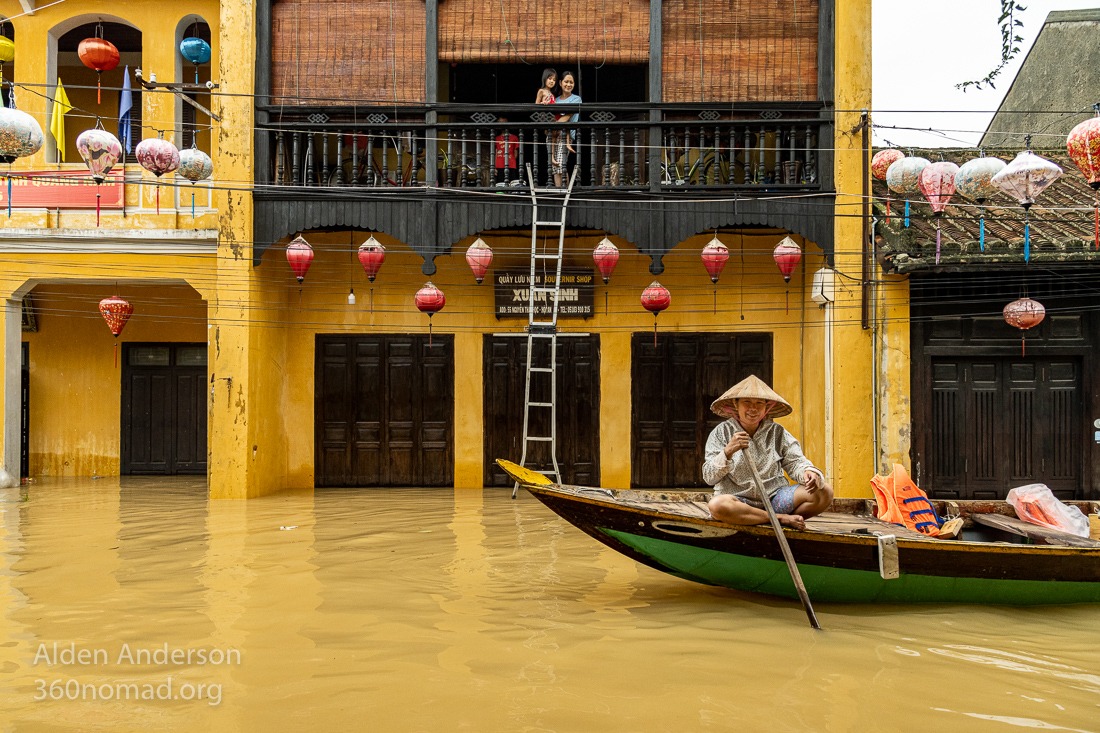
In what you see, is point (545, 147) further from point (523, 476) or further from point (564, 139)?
point (523, 476)

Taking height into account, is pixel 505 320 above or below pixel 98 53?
below

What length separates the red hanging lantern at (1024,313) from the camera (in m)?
9.95

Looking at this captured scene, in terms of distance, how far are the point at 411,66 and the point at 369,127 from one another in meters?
0.94

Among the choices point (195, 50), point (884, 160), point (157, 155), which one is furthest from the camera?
point (195, 50)

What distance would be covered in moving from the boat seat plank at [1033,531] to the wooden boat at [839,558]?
0.35 ft

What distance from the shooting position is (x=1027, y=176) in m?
8.44

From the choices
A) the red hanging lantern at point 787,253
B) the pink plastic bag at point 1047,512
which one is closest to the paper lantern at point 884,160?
the red hanging lantern at point 787,253

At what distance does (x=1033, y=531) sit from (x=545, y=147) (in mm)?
6978

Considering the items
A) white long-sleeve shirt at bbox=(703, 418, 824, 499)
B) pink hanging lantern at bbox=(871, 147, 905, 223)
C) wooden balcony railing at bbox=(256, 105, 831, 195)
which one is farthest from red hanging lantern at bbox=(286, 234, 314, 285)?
pink hanging lantern at bbox=(871, 147, 905, 223)

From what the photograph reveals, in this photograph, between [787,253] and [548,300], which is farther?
[548,300]

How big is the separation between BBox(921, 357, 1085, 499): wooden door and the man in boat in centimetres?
555

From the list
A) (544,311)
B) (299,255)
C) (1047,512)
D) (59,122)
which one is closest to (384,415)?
(544,311)

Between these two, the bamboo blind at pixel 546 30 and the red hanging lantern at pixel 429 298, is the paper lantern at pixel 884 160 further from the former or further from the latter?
the red hanging lantern at pixel 429 298

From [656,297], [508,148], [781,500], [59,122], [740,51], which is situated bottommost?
[781,500]
